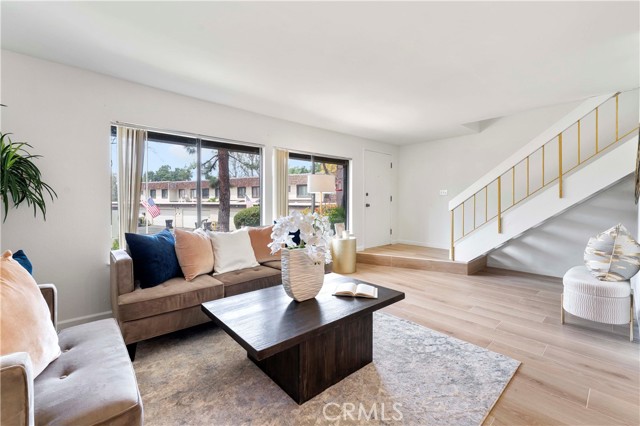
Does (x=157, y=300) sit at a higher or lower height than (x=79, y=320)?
higher

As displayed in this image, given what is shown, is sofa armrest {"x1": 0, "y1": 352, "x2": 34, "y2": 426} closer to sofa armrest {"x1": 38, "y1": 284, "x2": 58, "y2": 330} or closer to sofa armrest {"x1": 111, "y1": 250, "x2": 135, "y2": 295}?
sofa armrest {"x1": 38, "y1": 284, "x2": 58, "y2": 330}

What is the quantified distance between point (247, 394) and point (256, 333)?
0.54 meters

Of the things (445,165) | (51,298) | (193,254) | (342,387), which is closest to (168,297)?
(193,254)

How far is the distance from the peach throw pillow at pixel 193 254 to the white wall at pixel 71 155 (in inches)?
32.7

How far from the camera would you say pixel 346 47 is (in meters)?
2.18

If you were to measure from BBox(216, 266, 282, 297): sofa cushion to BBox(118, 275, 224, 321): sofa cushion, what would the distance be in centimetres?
9

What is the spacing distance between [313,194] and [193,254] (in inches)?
98.9

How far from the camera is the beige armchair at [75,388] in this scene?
0.82 metres

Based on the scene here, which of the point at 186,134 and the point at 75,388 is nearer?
the point at 75,388

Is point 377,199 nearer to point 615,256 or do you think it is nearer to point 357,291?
point 615,256

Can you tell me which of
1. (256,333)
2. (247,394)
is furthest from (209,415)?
(256,333)

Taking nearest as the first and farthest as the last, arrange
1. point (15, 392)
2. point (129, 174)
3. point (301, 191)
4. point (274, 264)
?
point (15, 392) → point (129, 174) → point (274, 264) → point (301, 191)

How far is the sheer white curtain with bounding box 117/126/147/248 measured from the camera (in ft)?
9.21

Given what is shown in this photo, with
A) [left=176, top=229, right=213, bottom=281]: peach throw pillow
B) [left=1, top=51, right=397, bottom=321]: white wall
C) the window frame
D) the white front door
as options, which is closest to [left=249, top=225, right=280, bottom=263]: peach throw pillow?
[left=176, top=229, right=213, bottom=281]: peach throw pillow
